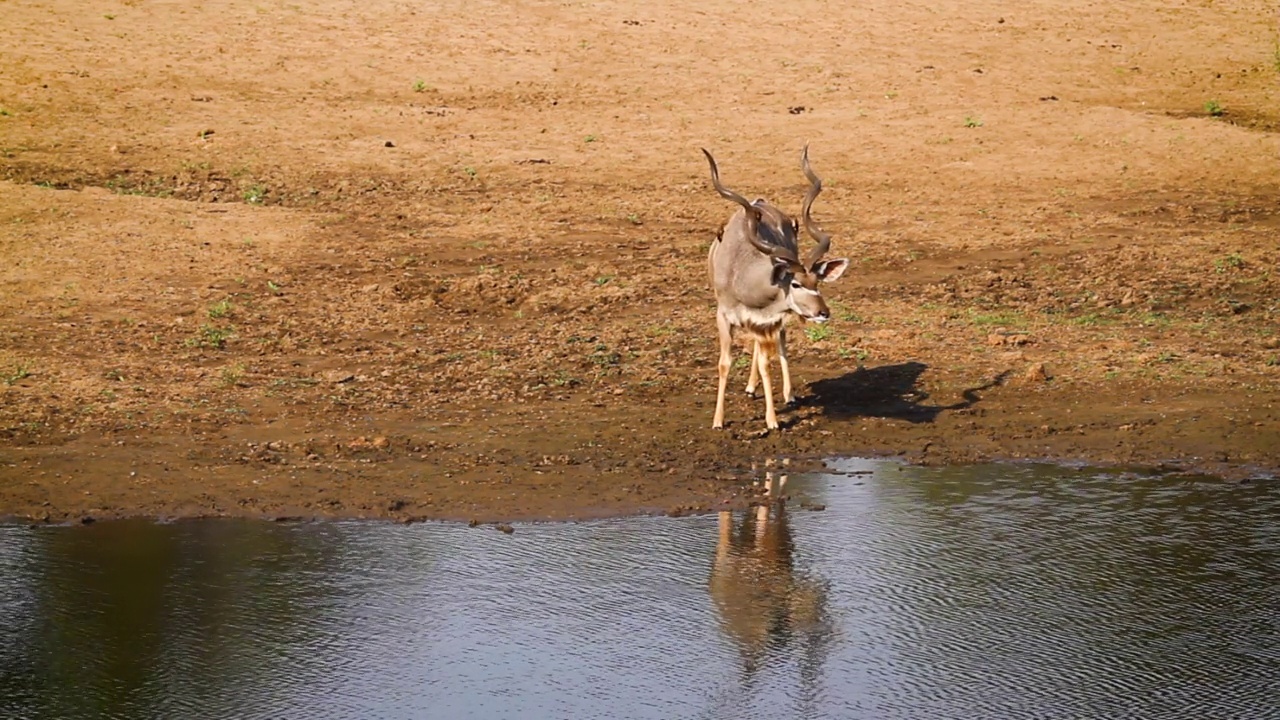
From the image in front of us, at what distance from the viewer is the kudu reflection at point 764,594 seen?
8.09m

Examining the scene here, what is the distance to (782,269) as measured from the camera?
11867 mm

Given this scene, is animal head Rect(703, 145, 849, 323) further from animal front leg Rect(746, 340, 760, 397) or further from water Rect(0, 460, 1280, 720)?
water Rect(0, 460, 1280, 720)

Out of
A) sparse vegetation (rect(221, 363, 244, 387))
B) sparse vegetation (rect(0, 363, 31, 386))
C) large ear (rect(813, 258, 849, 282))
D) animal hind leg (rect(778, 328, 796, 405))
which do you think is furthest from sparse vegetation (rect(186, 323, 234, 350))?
A: large ear (rect(813, 258, 849, 282))

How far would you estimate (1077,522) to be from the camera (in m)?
9.94

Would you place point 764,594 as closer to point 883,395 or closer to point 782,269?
point 782,269

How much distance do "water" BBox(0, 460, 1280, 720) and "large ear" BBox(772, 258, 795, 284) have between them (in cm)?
190

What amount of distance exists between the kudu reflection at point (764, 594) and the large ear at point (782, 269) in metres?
2.30

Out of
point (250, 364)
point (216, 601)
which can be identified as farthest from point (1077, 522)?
point (250, 364)

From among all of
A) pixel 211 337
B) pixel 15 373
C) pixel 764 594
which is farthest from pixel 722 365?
pixel 15 373

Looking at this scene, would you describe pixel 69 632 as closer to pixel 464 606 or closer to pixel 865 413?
pixel 464 606

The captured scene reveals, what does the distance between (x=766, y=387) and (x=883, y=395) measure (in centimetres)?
119

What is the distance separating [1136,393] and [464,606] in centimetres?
628

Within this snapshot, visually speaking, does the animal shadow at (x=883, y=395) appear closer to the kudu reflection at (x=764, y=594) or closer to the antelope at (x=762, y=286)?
the antelope at (x=762, y=286)

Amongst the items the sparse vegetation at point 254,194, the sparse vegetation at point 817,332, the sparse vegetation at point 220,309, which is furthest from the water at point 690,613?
the sparse vegetation at point 254,194
